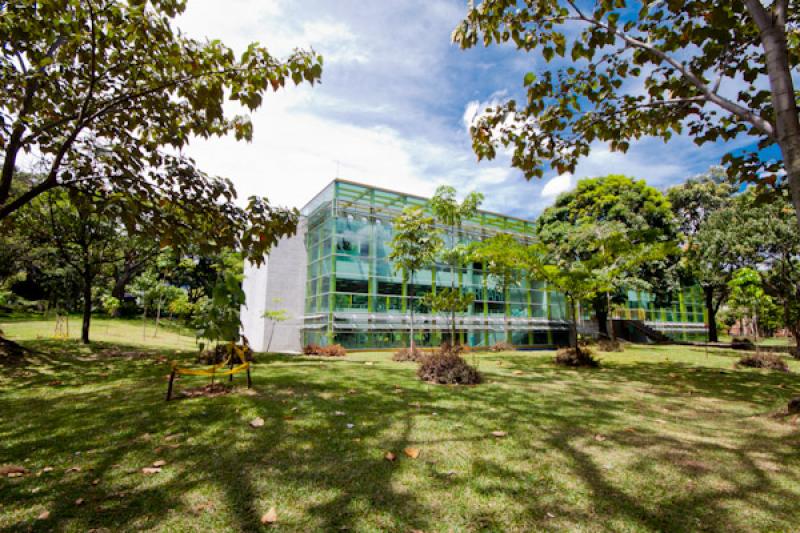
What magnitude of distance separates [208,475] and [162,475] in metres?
0.37

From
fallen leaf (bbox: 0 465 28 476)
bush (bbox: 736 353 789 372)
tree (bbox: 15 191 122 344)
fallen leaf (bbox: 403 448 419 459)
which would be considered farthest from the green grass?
bush (bbox: 736 353 789 372)

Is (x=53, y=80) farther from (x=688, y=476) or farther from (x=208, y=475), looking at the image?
(x=688, y=476)

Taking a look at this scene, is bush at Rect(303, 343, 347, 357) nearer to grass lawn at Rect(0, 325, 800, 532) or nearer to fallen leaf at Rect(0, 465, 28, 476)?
grass lawn at Rect(0, 325, 800, 532)

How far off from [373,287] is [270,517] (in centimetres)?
1717

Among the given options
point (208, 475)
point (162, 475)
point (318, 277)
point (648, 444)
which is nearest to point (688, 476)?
point (648, 444)

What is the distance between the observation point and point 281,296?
2072 cm

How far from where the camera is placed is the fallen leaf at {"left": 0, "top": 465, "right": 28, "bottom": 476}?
3.03m

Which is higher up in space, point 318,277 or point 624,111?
point 624,111

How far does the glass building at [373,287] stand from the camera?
18891 millimetres

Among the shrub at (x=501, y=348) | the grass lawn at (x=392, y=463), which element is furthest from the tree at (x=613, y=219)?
the grass lawn at (x=392, y=463)

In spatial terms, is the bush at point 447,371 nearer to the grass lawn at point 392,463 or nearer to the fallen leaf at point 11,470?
the grass lawn at point 392,463

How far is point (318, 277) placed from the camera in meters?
20.2

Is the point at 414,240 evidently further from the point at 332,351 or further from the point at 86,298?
the point at 86,298

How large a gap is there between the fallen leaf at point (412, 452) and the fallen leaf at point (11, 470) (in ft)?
10.7
